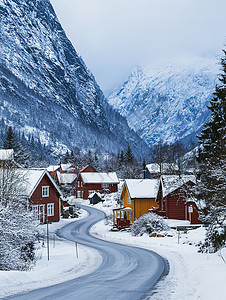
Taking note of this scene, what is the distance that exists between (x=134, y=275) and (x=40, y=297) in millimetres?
6906

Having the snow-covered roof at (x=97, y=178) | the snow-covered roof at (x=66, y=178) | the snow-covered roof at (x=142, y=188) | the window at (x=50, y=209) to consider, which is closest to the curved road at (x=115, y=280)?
the window at (x=50, y=209)

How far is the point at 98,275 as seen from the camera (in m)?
19.6

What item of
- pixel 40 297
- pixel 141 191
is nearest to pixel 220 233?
pixel 40 297

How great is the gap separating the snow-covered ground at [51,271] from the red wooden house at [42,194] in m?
16.2

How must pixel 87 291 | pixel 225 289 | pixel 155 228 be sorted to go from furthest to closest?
pixel 155 228 → pixel 87 291 → pixel 225 289

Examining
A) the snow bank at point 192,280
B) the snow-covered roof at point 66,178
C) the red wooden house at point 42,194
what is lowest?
the snow bank at point 192,280

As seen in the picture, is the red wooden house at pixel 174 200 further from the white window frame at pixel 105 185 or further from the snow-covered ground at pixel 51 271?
the white window frame at pixel 105 185

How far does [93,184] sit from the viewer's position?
3952 inches

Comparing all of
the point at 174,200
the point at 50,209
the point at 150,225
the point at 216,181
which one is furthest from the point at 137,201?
the point at 216,181

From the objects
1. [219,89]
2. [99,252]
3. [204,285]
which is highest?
[219,89]

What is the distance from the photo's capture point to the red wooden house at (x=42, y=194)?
160 ft

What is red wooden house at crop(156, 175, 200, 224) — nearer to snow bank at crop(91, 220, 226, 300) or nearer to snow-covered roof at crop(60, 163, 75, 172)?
snow bank at crop(91, 220, 226, 300)

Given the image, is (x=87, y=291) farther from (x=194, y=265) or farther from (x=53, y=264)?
(x=53, y=264)

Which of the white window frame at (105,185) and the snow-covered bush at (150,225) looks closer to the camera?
the snow-covered bush at (150,225)
